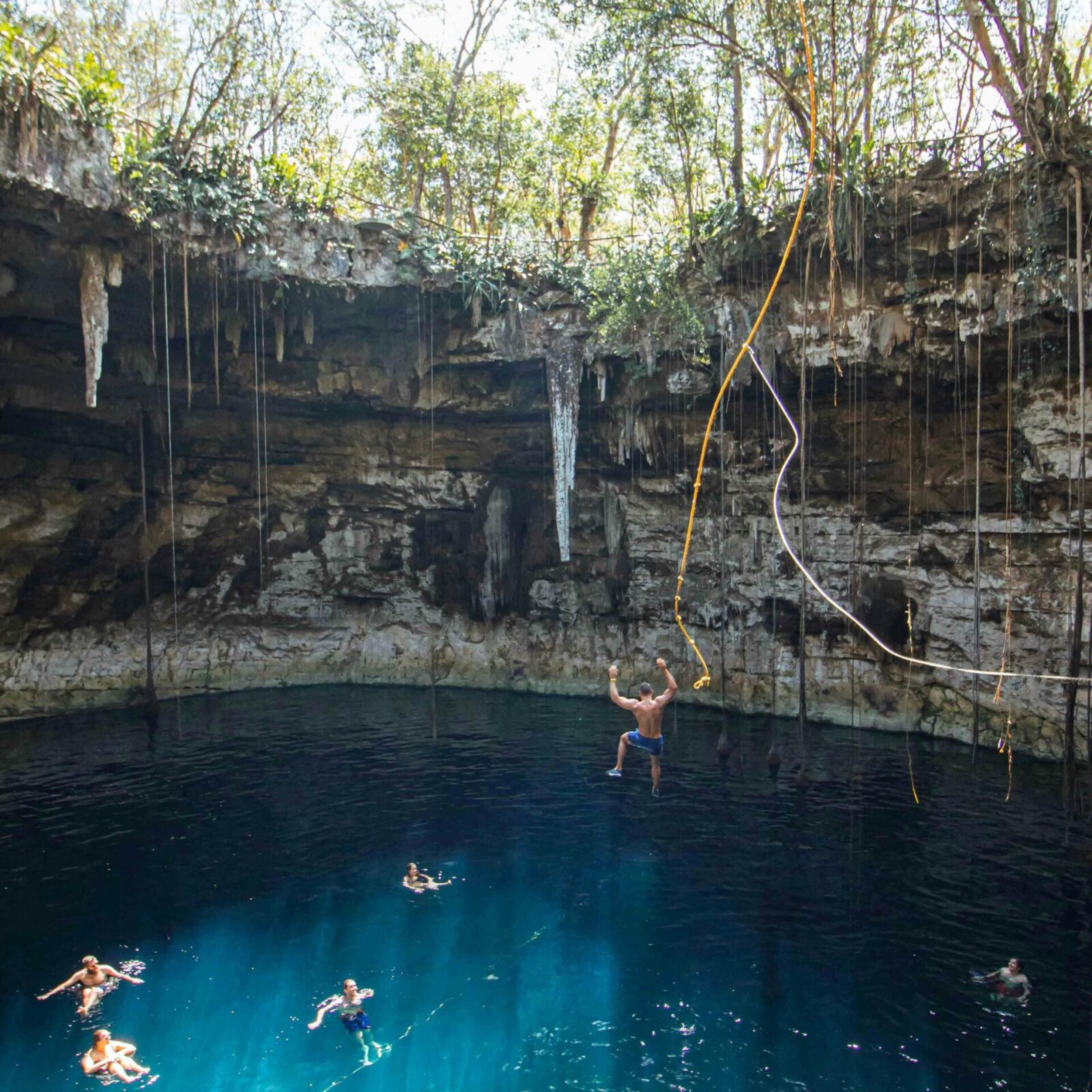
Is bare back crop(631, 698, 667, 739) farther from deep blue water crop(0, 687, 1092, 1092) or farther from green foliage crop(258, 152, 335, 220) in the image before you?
green foliage crop(258, 152, 335, 220)

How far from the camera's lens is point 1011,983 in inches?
315

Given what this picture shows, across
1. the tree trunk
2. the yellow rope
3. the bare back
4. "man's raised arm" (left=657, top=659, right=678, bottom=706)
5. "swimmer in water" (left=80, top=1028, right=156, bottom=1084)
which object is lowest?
Answer: "swimmer in water" (left=80, top=1028, right=156, bottom=1084)

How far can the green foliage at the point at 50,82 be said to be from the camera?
1155 centimetres

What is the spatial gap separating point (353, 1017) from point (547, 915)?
9.08 feet

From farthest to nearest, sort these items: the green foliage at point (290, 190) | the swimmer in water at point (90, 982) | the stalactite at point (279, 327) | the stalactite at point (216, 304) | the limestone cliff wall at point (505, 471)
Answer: the stalactite at point (279, 327)
the green foliage at point (290, 190)
the stalactite at point (216, 304)
the limestone cliff wall at point (505, 471)
the swimmer in water at point (90, 982)

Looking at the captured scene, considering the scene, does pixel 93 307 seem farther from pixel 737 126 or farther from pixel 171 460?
pixel 737 126

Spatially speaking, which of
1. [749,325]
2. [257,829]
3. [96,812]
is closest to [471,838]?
[257,829]

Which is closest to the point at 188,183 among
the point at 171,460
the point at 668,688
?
the point at 171,460

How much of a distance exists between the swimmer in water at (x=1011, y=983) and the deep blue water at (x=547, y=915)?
0.16 m

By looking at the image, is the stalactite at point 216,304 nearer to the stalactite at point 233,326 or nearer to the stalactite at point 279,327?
the stalactite at point 233,326

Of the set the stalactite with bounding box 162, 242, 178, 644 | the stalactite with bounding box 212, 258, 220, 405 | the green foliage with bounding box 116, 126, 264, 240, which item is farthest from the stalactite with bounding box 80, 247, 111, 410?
the stalactite with bounding box 212, 258, 220, 405

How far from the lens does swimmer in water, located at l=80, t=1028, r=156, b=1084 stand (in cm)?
690

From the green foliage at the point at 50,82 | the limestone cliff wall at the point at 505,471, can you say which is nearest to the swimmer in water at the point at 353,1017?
the limestone cliff wall at the point at 505,471

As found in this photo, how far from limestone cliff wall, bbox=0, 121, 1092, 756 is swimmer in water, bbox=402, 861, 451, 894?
7291 millimetres
